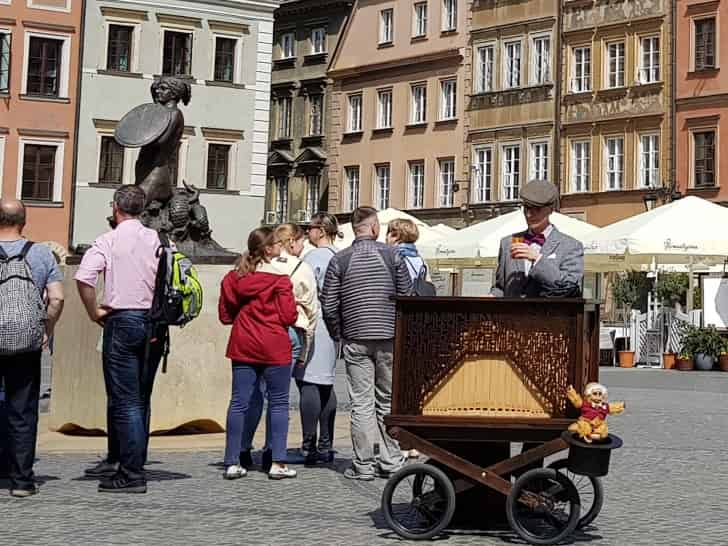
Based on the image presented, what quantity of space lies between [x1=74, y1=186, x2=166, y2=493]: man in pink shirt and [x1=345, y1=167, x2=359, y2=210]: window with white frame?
45.1m

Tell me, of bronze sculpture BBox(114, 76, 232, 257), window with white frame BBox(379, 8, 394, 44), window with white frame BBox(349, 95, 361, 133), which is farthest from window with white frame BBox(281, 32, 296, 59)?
bronze sculpture BBox(114, 76, 232, 257)

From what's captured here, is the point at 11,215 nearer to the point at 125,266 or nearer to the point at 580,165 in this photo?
the point at 125,266

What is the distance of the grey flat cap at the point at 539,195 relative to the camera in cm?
776

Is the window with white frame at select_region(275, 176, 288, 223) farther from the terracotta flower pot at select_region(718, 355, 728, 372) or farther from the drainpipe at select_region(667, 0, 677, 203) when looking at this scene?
the terracotta flower pot at select_region(718, 355, 728, 372)

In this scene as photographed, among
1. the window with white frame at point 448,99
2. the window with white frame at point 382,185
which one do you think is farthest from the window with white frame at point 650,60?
the window with white frame at point 382,185

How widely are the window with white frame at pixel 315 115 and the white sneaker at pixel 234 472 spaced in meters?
46.9

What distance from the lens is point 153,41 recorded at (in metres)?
44.4

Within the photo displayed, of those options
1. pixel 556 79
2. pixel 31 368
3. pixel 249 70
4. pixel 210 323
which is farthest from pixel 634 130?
pixel 31 368

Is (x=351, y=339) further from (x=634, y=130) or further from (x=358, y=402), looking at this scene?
(x=634, y=130)

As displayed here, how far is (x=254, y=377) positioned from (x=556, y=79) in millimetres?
37555

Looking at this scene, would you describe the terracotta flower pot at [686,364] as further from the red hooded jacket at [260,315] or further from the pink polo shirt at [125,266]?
the pink polo shirt at [125,266]

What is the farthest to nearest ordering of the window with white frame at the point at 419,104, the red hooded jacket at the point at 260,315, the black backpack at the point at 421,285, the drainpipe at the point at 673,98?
the window with white frame at the point at 419,104, the drainpipe at the point at 673,98, the black backpack at the point at 421,285, the red hooded jacket at the point at 260,315

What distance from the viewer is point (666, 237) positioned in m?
24.6

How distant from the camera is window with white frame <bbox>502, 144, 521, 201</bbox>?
47375mm
